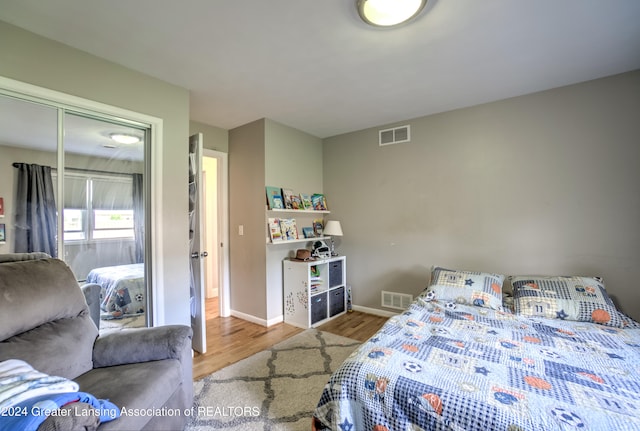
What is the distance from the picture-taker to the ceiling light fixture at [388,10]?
1573mm

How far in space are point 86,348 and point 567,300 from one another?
3.29 metres

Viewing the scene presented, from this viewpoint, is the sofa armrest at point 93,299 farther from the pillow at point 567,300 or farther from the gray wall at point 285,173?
the pillow at point 567,300

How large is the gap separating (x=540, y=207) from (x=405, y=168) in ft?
4.68

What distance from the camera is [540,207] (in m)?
2.72

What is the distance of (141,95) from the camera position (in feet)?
7.51

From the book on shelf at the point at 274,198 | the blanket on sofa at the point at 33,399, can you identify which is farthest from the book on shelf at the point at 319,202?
the blanket on sofa at the point at 33,399

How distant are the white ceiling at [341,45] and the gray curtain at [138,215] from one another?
3.02 ft

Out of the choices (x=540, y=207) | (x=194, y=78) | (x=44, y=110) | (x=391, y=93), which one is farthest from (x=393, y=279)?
(x=44, y=110)

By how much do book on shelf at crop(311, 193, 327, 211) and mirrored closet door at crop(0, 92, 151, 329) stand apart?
2.12 metres

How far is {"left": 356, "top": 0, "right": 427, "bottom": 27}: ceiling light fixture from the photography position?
1573 millimetres

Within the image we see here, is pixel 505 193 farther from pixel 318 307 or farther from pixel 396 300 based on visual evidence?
pixel 318 307

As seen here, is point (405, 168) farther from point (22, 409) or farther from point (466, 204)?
point (22, 409)

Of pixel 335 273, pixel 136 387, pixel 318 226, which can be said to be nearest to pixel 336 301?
pixel 335 273

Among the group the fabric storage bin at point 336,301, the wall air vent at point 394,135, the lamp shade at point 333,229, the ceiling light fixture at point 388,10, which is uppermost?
the ceiling light fixture at point 388,10
